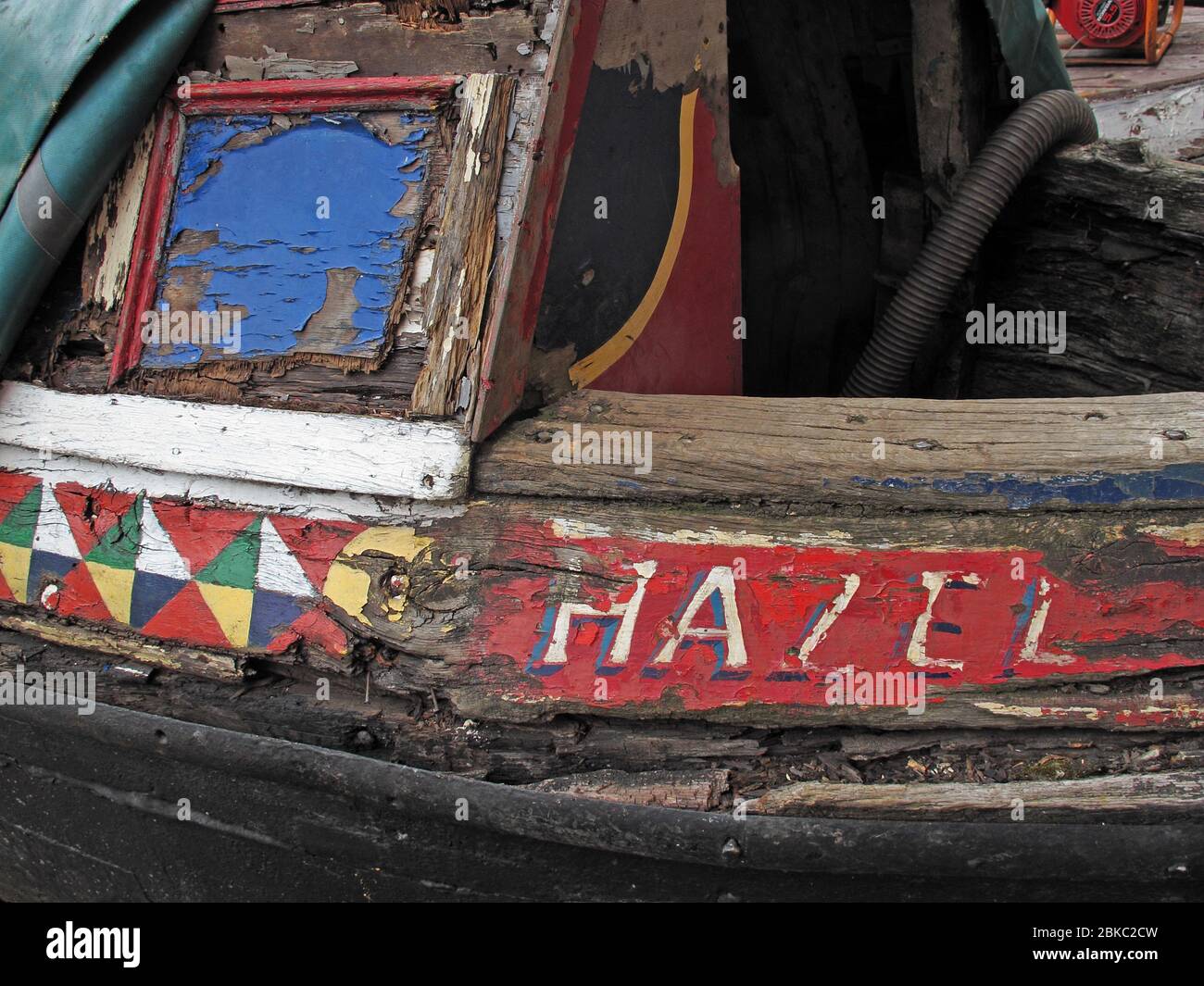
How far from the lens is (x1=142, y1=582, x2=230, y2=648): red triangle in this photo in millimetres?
2002

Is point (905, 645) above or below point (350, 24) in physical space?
below

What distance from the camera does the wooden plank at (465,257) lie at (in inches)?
70.7

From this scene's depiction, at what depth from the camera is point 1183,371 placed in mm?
3000

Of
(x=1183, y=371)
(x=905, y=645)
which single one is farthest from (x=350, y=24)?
(x=1183, y=371)

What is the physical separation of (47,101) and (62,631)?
97cm

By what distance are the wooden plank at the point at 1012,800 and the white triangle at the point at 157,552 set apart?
3.48 feet

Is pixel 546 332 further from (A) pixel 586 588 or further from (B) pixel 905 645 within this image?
(B) pixel 905 645

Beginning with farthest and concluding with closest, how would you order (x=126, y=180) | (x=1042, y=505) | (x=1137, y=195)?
1. (x=1137, y=195)
2. (x=126, y=180)
3. (x=1042, y=505)

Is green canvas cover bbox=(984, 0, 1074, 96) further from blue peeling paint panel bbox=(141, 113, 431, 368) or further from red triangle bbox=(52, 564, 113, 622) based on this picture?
red triangle bbox=(52, 564, 113, 622)

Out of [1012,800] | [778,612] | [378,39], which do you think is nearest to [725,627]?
[778,612]

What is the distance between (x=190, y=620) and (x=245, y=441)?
1.18 feet

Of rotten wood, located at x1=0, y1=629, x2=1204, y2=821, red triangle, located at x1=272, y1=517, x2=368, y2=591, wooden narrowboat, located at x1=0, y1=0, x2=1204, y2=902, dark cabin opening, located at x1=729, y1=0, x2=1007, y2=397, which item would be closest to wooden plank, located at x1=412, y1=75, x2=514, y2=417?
wooden narrowboat, located at x1=0, y1=0, x2=1204, y2=902

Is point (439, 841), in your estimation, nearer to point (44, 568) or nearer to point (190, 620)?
point (190, 620)
